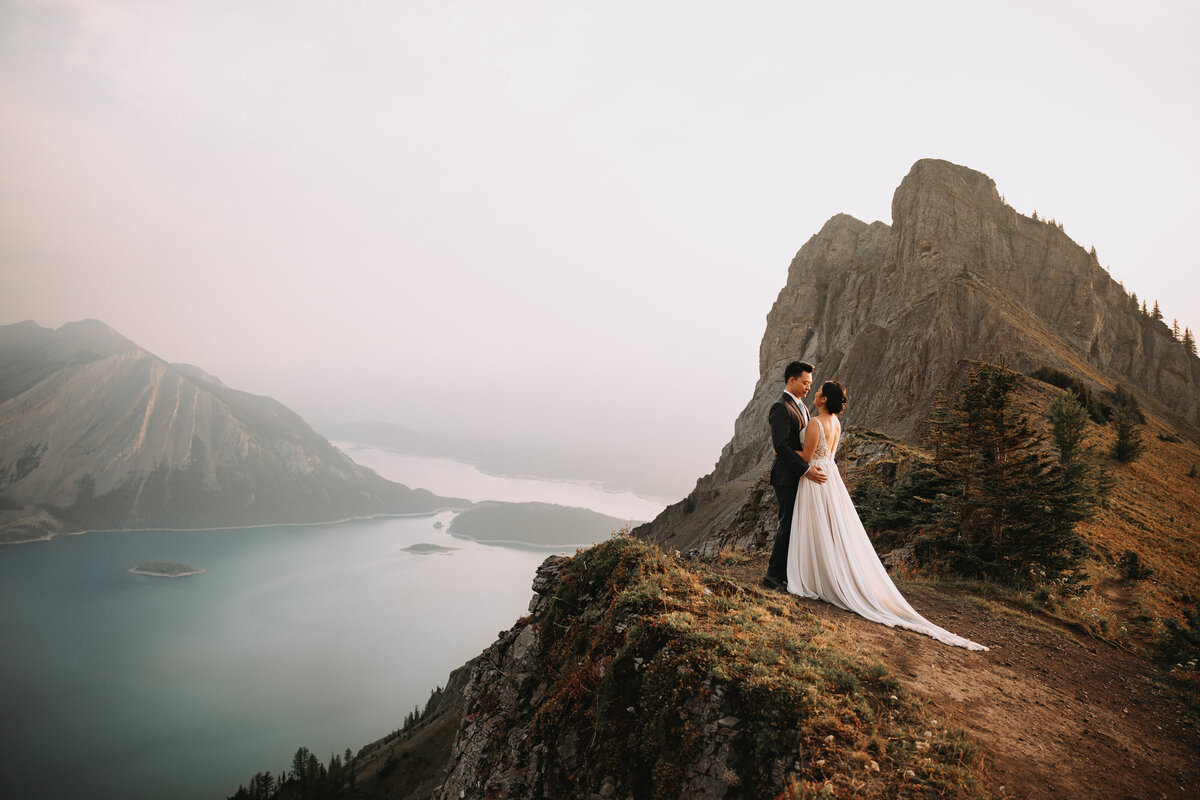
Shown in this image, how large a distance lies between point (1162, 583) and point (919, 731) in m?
15.4

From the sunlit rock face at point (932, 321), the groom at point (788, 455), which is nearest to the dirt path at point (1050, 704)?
the groom at point (788, 455)

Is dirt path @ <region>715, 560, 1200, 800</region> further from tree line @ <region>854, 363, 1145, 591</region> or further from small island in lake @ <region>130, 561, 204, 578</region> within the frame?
small island in lake @ <region>130, 561, 204, 578</region>

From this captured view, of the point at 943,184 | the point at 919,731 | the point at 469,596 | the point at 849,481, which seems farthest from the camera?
the point at 469,596

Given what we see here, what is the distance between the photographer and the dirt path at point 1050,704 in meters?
4.11

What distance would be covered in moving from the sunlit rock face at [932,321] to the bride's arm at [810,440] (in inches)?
1242

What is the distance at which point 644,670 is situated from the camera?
5219 millimetres

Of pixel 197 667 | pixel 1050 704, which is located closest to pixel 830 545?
pixel 1050 704

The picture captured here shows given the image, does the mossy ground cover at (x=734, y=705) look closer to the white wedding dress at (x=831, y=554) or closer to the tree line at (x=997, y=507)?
the white wedding dress at (x=831, y=554)

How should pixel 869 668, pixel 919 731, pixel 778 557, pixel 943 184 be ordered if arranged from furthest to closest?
pixel 943 184 → pixel 778 557 → pixel 869 668 → pixel 919 731

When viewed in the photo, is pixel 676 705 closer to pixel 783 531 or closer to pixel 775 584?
pixel 775 584

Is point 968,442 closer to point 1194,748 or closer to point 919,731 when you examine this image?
point 1194,748

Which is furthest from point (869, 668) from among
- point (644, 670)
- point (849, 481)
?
point (849, 481)

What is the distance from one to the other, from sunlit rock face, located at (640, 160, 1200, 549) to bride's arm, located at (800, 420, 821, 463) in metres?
31.5

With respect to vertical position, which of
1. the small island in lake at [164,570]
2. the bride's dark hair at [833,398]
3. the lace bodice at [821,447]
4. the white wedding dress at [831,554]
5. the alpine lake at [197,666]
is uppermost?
the bride's dark hair at [833,398]
